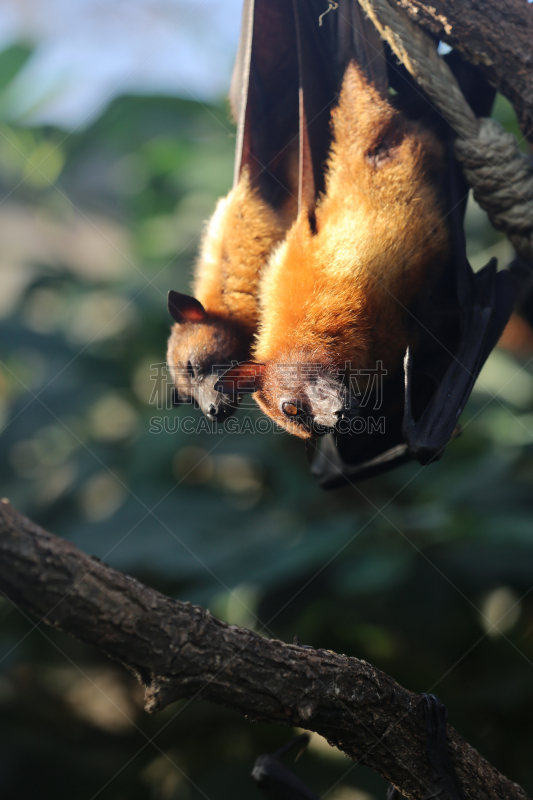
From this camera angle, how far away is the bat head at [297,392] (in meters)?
1.43

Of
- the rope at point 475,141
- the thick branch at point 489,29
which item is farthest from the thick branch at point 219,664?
the thick branch at point 489,29

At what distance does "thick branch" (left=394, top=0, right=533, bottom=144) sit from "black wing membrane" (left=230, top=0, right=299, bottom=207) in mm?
438

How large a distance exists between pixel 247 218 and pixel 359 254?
403 mm

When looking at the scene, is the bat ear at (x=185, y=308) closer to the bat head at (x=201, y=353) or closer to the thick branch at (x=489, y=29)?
the bat head at (x=201, y=353)

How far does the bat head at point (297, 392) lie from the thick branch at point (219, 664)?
54cm

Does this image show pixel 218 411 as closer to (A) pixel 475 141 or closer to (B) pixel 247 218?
(B) pixel 247 218

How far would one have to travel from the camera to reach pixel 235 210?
1.83 meters

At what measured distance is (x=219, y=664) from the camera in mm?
1049

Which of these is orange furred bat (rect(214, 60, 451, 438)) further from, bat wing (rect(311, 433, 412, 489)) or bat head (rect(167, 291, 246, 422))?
bat wing (rect(311, 433, 412, 489))

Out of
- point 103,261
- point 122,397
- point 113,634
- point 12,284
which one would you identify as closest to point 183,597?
point 122,397

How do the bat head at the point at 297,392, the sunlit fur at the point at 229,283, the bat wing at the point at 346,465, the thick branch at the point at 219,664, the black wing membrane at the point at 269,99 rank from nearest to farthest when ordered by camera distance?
the thick branch at the point at 219,664 < the bat head at the point at 297,392 < the sunlit fur at the point at 229,283 < the black wing membrane at the point at 269,99 < the bat wing at the point at 346,465

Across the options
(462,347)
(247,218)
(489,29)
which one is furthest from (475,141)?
(247,218)

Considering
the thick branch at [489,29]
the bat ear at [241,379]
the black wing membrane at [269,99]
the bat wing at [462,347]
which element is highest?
the thick branch at [489,29]

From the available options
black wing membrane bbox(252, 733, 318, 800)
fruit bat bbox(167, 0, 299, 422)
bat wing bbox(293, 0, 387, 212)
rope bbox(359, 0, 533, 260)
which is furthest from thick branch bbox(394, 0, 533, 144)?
black wing membrane bbox(252, 733, 318, 800)
